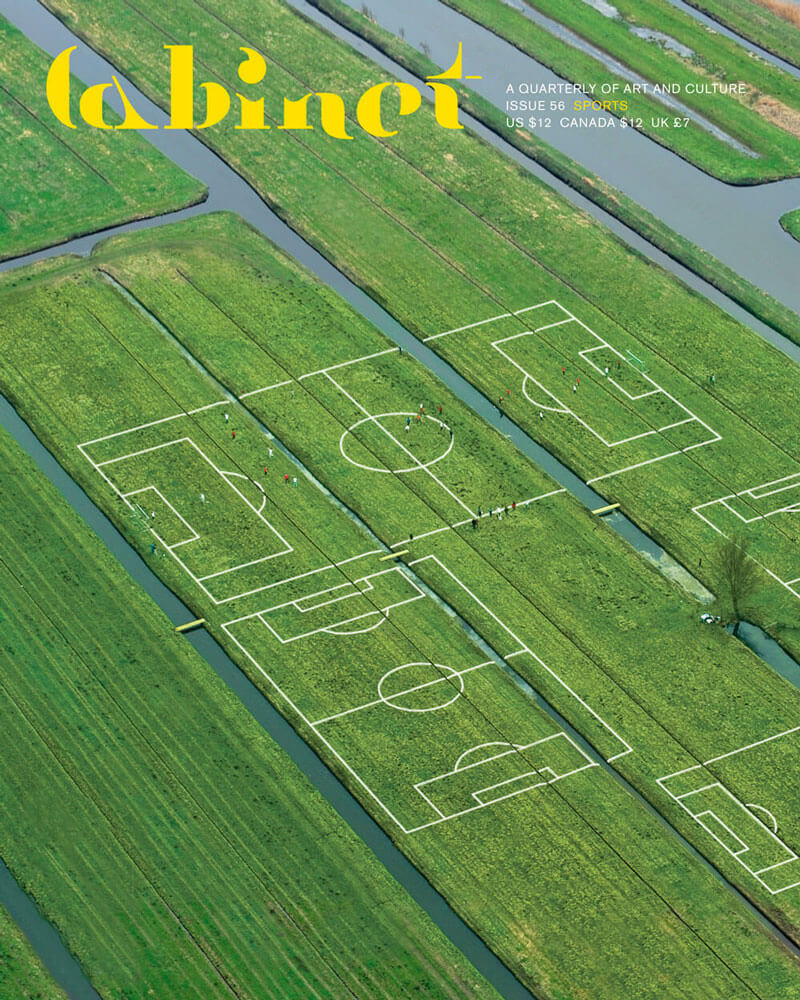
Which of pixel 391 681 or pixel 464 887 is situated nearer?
pixel 464 887

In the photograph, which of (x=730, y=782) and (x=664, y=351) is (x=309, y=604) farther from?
(x=664, y=351)

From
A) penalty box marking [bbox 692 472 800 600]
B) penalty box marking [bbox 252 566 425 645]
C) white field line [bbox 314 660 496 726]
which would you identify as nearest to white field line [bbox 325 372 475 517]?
penalty box marking [bbox 252 566 425 645]

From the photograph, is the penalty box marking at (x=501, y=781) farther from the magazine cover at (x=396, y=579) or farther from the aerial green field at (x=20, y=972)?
the aerial green field at (x=20, y=972)

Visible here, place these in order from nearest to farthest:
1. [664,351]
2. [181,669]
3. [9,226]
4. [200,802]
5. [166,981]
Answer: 1. [166,981]
2. [200,802]
3. [181,669]
4. [664,351]
5. [9,226]

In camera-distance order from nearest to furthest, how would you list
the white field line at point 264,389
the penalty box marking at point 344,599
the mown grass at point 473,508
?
the mown grass at point 473,508, the penalty box marking at point 344,599, the white field line at point 264,389

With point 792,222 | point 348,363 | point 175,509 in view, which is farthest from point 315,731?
point 792,222

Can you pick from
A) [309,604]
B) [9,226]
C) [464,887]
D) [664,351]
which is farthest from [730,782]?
[9,226]

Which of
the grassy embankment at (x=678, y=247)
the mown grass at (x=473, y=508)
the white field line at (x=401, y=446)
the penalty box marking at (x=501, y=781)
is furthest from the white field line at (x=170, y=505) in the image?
the grassy embankment at (x=678, y=247)
